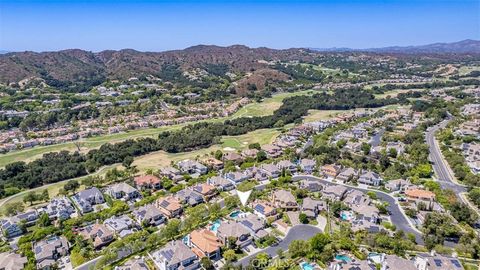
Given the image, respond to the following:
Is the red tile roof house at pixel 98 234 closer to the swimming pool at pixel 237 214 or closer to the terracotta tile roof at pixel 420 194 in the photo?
the swimming pool at pixel 237 214

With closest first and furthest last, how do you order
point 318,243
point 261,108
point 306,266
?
point 306,266 → point 318,243 → point 261,108

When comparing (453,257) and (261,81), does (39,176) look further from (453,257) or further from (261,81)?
(261,81)

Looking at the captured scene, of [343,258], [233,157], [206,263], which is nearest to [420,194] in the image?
[343,258]

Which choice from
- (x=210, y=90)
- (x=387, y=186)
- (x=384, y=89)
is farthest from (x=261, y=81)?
(x=387, y=186)

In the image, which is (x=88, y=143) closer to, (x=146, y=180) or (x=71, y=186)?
(x=71, y=186)

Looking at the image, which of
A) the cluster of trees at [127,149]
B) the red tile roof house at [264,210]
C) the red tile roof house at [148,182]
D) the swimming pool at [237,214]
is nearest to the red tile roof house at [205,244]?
the swimming pool at [237,214]

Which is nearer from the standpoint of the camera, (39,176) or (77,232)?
(77,232)

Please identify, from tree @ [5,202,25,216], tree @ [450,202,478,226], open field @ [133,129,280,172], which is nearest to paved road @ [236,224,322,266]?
tree @ [450,202,478,226]
